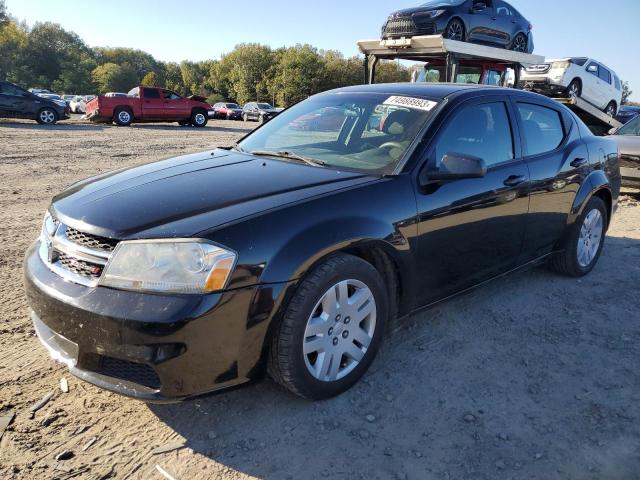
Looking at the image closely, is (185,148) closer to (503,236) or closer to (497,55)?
(497,55)

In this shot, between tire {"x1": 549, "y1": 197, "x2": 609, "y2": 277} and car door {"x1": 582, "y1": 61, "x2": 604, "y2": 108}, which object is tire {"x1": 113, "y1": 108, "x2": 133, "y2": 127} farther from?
tire {"x1": 549, "y1": 197, "x2": 609, "y2": 277}

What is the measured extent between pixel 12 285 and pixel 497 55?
10903mm

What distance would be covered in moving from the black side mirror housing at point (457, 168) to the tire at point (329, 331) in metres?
0.69

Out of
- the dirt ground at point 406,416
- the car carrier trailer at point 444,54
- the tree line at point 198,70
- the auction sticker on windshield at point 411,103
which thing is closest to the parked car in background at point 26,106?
the car carrier trailer at point 444,54

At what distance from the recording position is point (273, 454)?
228 centimetres

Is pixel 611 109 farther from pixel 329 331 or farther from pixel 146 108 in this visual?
pixel 329 331

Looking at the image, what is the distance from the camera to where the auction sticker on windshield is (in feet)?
10.6

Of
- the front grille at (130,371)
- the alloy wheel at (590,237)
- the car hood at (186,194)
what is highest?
the car hood at (186,194)

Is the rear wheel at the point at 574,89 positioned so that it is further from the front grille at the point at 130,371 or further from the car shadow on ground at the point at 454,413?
the front grille at the point at 130,371

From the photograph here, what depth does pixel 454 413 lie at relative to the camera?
8.53 feet

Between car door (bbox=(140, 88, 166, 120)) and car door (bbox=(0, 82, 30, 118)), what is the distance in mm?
4300

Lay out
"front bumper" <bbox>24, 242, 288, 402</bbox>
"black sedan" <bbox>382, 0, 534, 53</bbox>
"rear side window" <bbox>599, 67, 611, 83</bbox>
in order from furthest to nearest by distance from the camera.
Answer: "rear side window" <bbox>599, 67, 611, 83</bbox>, "black sedan" <bbox>382, 0, 534, 53</bbox>, "front bumper" <bbox>24, 242, 288, 402</bbox>

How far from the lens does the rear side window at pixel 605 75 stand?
16.4 meters

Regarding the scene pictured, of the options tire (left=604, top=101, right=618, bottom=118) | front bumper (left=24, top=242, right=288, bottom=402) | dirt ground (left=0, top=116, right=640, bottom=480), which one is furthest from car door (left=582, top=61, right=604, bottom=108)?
front bumper (left=24, top=242, right=288, bottom=402)
